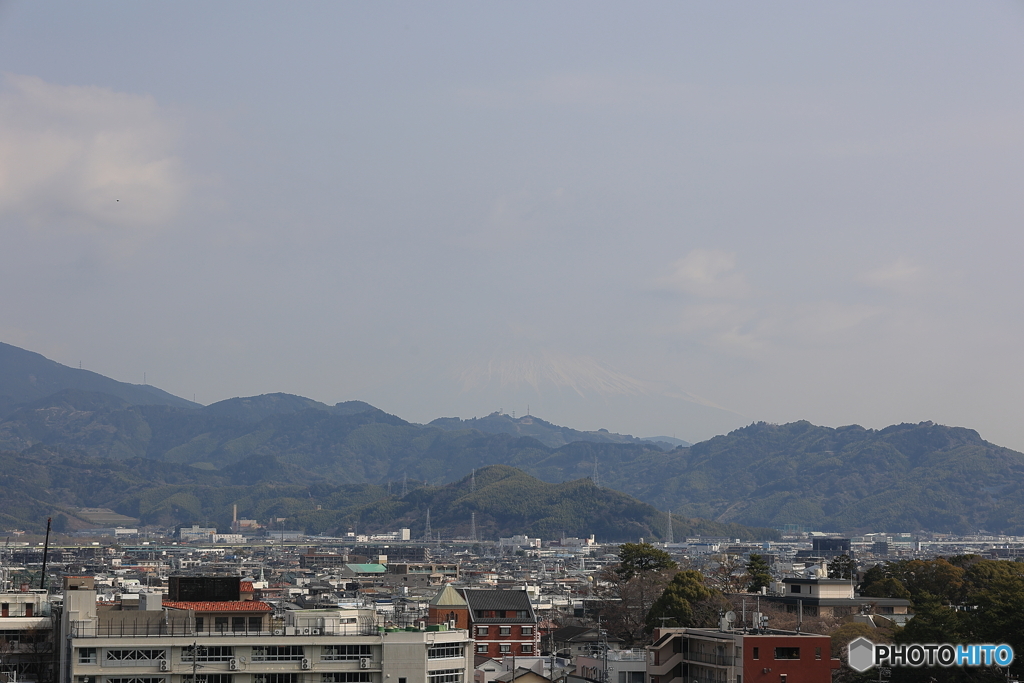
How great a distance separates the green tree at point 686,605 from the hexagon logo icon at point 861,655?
66.4 feet

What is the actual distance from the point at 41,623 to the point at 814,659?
927 inches

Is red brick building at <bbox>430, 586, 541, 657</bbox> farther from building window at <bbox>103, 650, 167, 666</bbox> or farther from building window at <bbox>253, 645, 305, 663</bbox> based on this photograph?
building window at <bbox>103, 650, 167, 666</bbox>

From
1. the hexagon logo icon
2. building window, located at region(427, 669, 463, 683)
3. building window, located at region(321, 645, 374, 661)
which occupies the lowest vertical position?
building window, located at region(427, 669, 463, 683)

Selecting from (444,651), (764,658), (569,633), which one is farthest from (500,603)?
(444,651)

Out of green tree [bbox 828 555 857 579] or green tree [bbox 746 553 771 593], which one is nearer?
green tree [bbox 746 553 771 593]

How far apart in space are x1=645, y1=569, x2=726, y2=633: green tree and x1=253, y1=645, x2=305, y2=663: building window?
27.0 meters

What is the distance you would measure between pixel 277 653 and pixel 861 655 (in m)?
16.9

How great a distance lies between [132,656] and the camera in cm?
3475

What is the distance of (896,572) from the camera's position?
85.1 metres

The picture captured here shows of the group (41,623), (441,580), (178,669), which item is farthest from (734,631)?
(441,580)

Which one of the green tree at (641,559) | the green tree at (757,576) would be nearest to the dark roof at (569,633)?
the green tree at (757,576)

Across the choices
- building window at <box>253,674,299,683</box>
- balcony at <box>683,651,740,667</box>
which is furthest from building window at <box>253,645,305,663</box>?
balcony at <box>683,651,740,667</box>

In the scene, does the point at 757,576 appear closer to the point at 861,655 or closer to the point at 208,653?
the point at 861,655

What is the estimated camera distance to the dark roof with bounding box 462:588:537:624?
195ft
